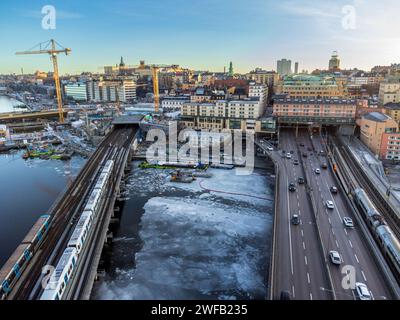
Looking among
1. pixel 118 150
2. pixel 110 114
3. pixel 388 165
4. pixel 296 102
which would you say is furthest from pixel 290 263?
pixel 110 114

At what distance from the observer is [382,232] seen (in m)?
13.3

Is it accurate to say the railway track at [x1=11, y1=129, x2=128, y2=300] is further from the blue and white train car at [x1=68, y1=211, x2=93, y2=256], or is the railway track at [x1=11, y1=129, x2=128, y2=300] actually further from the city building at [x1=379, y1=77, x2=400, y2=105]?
the city building at [x1=379, y1=77, x2=400, y2=105]

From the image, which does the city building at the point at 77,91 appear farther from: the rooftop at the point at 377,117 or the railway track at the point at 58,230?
the rooftop at the point at 377,117

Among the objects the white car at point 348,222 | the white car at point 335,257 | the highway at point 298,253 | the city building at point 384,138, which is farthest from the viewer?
the city building at point 384,138

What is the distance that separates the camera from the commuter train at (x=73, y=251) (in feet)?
33.2

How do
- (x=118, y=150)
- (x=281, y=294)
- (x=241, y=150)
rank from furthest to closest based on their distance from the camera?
(x=241, y=150) → (x=118, y=150) → (x=281, y=294)

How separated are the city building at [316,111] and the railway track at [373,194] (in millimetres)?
8486

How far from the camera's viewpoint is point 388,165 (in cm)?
2548

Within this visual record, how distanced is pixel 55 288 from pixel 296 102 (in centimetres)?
3178

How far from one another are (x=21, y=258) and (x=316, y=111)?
31695 millimetres

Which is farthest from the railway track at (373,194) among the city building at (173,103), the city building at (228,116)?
the city building at (173,103)

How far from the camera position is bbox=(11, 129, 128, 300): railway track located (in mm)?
11414

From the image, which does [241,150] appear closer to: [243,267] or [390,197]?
[390,197]

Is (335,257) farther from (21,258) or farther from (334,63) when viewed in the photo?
(334,63)
